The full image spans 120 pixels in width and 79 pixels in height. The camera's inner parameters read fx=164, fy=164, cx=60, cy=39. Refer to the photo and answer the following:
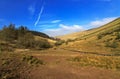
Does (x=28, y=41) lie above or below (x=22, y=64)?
above

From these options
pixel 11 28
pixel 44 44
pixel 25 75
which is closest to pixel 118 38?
pixel 44 44

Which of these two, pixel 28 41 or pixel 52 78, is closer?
pixel 52 78

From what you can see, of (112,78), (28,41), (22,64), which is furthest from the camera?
(28,41)

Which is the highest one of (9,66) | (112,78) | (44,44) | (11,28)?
(11,28)

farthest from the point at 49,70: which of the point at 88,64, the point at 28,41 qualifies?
the point at 28,41

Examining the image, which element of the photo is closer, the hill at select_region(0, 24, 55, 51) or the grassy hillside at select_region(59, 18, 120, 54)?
the grassy hillside at select_region(59, 18, 120, 54)

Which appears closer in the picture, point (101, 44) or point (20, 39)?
point (101, 44)

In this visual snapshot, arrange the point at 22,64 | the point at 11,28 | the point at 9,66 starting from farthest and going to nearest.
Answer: the point at 11,28, the point at 22,64, the point at 9,66

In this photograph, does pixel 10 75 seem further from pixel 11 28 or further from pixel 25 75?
pixel 11 28

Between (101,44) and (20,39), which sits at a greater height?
(20,39)

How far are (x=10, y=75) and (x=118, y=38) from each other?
45.4 metres

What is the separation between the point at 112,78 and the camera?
41.3 feet

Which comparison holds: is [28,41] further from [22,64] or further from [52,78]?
[52,78]

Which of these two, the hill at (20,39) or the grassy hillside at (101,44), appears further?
the hill at (20,39)
